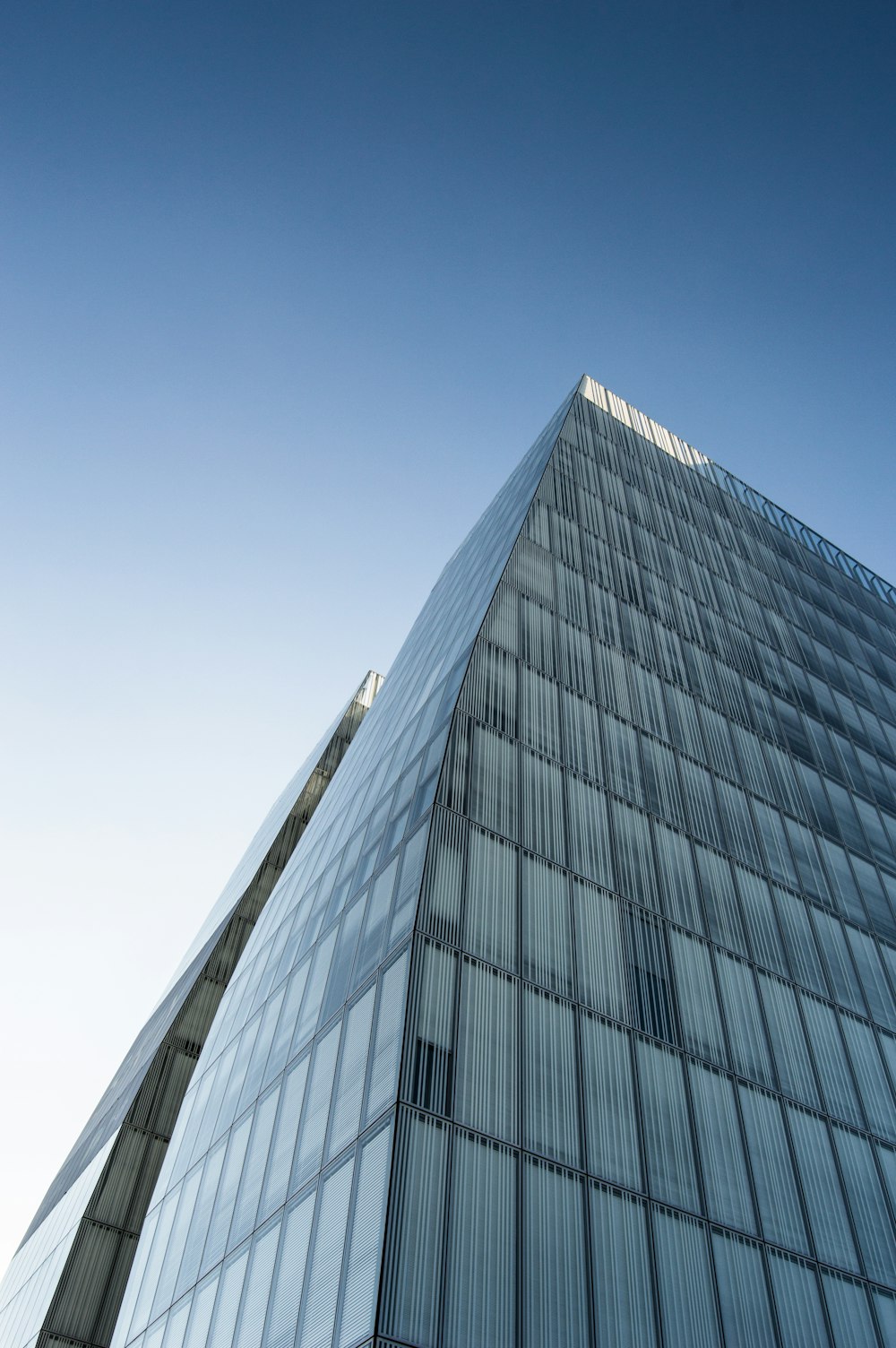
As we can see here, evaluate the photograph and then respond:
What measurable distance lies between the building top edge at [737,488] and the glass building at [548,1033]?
11.4m

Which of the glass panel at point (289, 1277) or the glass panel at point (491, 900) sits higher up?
the glass panel at point (491, 900)

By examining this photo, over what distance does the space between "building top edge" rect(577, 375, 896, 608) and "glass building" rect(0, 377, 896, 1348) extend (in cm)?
1138

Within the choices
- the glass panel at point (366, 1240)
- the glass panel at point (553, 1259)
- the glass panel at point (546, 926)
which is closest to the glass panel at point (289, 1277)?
the glass panel at point (366, 1240)

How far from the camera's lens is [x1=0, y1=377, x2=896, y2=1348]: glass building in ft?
48.8

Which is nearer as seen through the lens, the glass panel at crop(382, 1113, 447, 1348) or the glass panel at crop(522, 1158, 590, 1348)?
the glass panel at crop(382, 1113, 447, 1348)

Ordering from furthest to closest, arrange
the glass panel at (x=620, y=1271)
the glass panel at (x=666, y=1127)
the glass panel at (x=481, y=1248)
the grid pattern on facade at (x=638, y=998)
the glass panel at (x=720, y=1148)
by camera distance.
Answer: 1. the glass panel at (x=720, y=1148)
2. the glass panel at (x=666, y=1127)
3. the grid pattern on facade at (x=638, y=998)
4. the glass panel at (x=620, y=1271)
5. the glass panel at (x=481, y=1248)

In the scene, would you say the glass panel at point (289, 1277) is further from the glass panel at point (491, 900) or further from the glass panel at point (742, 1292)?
the glass panel at point (742, 1292)

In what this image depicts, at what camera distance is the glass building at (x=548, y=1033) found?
14875mm

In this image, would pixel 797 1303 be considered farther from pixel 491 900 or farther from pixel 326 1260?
pixel 491 900

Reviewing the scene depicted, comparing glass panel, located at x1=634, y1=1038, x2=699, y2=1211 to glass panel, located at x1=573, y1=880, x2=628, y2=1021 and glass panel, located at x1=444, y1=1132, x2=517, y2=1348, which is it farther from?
glass panel, located at x1=444, y1=1132, x2=517, y2=1348

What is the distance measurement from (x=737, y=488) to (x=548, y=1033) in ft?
132

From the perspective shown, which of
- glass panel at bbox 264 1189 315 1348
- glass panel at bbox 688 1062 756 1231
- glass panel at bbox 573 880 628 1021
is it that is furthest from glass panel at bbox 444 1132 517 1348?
glass panel at bbox 688 1062 756 1231

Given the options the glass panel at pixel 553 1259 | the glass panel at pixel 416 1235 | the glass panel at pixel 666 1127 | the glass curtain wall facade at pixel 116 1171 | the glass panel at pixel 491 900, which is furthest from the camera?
the glass curtain wall facade at pixel 116 1171

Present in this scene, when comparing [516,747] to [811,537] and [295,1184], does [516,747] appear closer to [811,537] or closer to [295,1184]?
[295,1184]
